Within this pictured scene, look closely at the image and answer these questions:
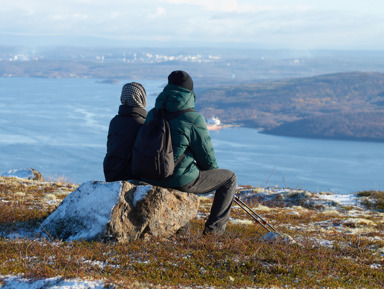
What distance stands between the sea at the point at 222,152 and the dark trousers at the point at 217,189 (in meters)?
74.2

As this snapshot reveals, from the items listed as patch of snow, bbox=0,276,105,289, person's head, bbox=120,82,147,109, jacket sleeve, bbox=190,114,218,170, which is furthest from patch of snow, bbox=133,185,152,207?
patch of snow, bbox=0,276,105,289

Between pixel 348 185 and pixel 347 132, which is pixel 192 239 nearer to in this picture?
pixel 348 185

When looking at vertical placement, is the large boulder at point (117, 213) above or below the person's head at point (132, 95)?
below

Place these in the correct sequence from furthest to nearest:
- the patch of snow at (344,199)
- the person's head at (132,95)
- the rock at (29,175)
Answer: the rock at (29,175)
the patch of snow at (344,199)
the person's head at (132,95)

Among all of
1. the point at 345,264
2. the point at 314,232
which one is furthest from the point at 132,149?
the point at 314,232

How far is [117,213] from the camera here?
7223 mm

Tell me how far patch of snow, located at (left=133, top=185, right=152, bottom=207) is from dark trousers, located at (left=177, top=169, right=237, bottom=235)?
58 cm

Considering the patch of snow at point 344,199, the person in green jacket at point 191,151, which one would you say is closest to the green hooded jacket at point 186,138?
the person in green jacket at point 191,151

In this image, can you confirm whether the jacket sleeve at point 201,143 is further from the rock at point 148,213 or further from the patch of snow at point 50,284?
the patch of snow at point 50,284

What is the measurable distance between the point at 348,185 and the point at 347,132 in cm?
9388

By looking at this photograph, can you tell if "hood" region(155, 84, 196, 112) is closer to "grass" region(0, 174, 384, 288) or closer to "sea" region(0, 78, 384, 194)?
"grass" region(0, 174, 384, 288)

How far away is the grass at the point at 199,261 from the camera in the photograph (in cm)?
564

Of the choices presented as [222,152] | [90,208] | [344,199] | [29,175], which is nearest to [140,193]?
[90,208]

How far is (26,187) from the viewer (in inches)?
551
